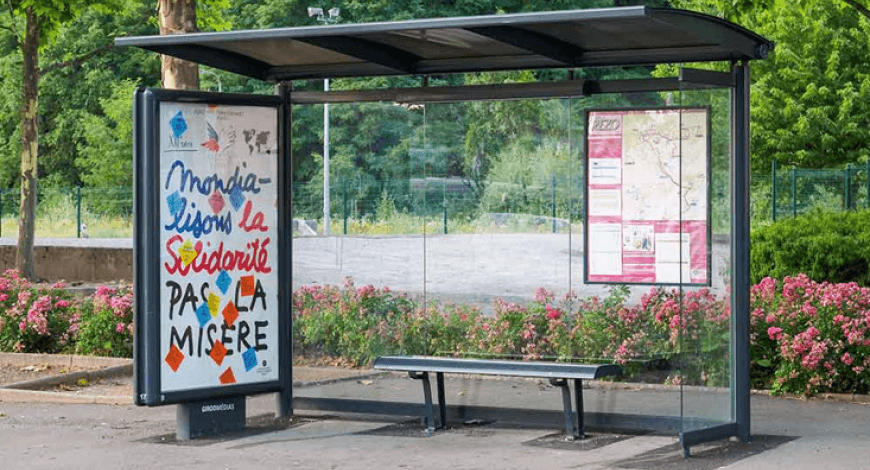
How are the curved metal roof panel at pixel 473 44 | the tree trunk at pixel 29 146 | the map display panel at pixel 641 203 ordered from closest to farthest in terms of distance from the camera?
the curved metal roof panel at pixel 473 44 → the map display panel at pixel 641 203 → the tree trunk at pixel 29 146

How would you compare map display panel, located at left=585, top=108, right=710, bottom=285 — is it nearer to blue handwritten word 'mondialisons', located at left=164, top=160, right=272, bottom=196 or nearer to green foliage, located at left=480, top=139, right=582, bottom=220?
green foliage, located at left=480, top=139, right=582, bottom=220

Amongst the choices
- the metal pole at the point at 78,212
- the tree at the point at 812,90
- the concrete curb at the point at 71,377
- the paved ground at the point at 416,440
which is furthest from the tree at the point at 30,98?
the tree at the point at 812,90

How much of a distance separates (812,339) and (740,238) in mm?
2395

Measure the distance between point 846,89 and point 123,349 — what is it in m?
27.6

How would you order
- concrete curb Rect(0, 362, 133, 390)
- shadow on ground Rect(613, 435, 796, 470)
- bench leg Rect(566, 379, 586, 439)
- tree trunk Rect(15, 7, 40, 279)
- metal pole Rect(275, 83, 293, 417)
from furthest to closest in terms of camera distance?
tree trunk Rect(15, 7, 40, 279), concrete curb Rect(0, 362, 133, 390), metal pole Rect(275, 83, 293, 417), bench leg Rect(566, 379, 586, 439), shadow on ground Rect(613, 435, 796, 470)

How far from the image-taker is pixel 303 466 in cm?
945

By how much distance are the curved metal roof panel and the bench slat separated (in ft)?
6.54

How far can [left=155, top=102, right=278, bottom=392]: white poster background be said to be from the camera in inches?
411

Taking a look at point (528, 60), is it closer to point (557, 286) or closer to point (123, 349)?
point (557, 286)

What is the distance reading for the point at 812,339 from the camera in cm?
1205

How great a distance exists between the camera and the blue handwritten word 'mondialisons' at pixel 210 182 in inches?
413

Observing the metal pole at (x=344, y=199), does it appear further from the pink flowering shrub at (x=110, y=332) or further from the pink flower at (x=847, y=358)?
the pink flowering shrub at (x=110, y=332)

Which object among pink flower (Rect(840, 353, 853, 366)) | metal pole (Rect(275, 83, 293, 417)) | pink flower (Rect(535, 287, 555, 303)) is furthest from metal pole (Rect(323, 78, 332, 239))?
pink flower (Rect(840, 353, 853, 366))

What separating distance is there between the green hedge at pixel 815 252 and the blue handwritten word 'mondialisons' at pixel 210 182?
704 centimetres
